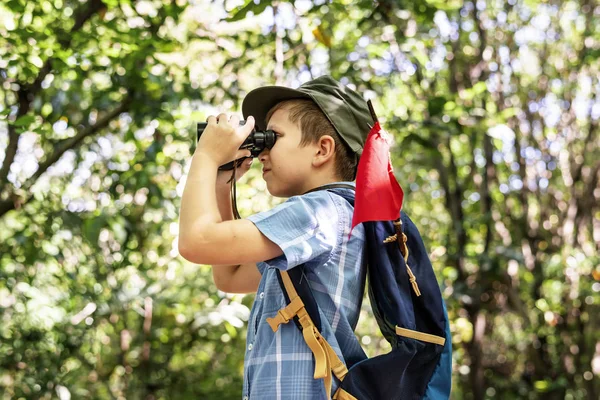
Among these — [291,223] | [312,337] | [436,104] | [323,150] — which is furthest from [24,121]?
[436,104]

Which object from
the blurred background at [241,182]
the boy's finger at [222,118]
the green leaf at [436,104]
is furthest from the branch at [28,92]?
the boy's finger at [222,118]

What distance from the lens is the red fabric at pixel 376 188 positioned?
1.44m

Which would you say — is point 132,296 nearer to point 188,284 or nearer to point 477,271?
point 188,284

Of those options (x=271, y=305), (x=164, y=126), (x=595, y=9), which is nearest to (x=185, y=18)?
(x=164, y=126)

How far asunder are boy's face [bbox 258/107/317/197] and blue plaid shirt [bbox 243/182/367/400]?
12 centimetres

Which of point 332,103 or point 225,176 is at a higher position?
point 332,103

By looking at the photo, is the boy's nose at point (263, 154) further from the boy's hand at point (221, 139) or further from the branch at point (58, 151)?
the branch at point (58, 151)

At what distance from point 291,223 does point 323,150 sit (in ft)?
0.96

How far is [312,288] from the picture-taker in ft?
5.03

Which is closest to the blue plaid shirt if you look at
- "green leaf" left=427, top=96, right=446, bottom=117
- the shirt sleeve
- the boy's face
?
the shirt sleeve

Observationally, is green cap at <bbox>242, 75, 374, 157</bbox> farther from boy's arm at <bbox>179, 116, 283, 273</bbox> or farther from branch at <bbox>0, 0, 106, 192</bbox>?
branch at <bbox>0, 0, 106, 192</bbox>

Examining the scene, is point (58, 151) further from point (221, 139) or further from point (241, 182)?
point (221, 139)

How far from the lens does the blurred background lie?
138 inches

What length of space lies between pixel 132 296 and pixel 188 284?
64cm
